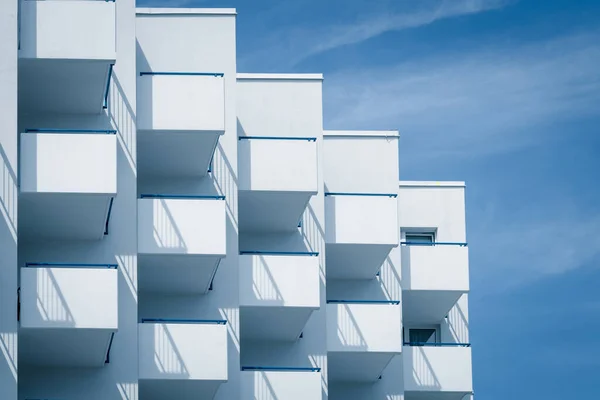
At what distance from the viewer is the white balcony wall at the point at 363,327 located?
40844 mm

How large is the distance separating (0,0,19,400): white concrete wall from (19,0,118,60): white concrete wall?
0.42 meters

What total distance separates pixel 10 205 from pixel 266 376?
26.1 ft

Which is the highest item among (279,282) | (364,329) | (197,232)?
(197,232)

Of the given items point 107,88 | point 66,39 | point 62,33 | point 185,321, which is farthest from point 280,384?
point 62,33

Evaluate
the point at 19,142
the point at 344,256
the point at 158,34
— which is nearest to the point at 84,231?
the point at 19,142

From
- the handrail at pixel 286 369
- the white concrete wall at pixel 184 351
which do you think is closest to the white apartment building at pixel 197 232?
the white concrete wall at pixel 184 351

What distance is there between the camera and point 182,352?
36531 mm

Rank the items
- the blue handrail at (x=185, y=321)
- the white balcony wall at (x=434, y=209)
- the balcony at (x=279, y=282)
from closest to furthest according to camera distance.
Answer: the blue handrail at (x=185, y=321), the balcony at (x=279, y=282), the white balcony wall at (x=434, y=209)

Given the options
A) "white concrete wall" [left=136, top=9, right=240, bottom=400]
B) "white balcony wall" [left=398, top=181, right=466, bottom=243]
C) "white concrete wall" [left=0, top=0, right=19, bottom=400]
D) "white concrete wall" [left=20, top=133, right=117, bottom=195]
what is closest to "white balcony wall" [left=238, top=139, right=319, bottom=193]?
"white concrete wall" [left=136, top=9, right=240, bottom=400]

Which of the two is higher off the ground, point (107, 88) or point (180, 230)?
point (107, 88)

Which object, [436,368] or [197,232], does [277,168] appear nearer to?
[197,232]

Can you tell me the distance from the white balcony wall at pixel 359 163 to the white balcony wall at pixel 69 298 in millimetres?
10038

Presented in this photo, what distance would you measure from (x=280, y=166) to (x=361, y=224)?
124 inches

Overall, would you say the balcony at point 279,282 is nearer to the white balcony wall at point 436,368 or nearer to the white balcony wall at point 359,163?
the white balcony wall at point 359,163
